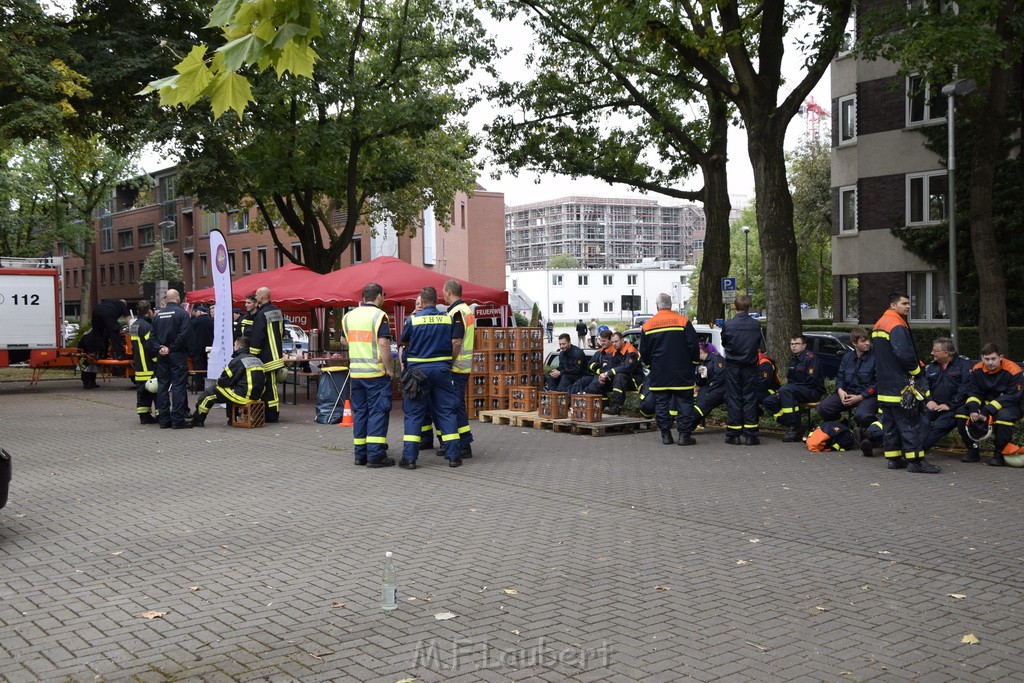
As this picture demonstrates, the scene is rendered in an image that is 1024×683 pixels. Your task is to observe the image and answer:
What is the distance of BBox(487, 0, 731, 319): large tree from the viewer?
2350 cm

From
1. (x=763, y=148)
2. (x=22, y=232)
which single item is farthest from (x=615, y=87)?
(x=22, y=232)

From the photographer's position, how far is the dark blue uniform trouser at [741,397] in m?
13.9

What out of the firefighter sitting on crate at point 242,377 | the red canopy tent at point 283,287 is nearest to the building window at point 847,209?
the red canopy tent at point 283,287

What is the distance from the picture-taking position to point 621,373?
1700 cm

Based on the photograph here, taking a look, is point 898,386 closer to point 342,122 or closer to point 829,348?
point 829,348

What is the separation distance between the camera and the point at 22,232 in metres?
57.6

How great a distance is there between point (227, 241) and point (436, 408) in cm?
6599

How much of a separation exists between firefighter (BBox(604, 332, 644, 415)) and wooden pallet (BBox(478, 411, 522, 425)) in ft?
5.82

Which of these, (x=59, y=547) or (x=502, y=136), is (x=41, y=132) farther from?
(x=59, y=547)

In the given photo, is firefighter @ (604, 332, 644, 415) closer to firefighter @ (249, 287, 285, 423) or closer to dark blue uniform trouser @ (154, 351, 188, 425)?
firefighter @ (249, 287, 285, 423)

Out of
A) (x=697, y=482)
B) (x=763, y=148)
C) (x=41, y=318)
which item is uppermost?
(x=763, y=148)

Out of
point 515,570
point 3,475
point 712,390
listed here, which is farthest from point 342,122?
point 515,570

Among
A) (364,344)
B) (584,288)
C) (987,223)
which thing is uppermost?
(584,288)

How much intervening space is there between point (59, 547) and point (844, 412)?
10.7 meters
